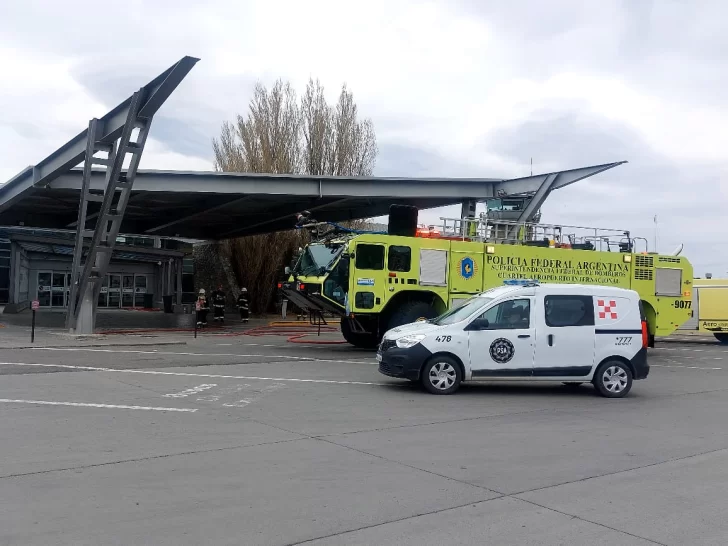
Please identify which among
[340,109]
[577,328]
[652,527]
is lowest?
[652,527]

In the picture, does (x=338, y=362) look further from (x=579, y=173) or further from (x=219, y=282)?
(x=219, y=282)

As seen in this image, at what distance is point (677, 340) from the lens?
95.7 feet

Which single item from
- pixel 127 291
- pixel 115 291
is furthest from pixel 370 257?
pixel 127 291

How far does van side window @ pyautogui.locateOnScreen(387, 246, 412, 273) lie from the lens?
709 inches

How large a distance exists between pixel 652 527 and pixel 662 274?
16952mm

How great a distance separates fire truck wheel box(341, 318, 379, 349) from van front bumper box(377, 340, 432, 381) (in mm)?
8516

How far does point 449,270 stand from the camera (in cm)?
1859

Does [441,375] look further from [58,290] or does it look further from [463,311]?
[58,290]

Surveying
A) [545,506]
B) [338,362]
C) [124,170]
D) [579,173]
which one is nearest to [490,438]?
[545,506]

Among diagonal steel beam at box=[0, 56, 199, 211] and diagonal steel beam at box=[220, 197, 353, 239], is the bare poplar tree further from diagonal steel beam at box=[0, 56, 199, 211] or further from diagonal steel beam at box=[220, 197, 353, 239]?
diagonal steel beam at box=[0, 56, 199, 211]

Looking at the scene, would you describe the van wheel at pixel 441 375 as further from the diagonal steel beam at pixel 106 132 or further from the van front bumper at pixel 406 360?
the diagonal steel beam at pixel 106 132

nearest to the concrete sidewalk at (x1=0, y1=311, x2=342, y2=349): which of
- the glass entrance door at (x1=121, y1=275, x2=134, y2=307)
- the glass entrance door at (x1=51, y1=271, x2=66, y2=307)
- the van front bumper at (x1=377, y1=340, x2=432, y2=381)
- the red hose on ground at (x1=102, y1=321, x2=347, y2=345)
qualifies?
the red hose on ground at (x1=102, y1=321, x2=347, y2=345)

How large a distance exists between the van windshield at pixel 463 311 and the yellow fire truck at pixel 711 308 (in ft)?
52.8

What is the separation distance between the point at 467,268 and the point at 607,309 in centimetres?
713
